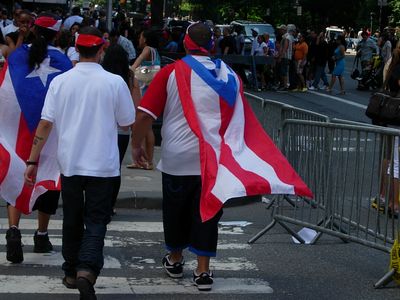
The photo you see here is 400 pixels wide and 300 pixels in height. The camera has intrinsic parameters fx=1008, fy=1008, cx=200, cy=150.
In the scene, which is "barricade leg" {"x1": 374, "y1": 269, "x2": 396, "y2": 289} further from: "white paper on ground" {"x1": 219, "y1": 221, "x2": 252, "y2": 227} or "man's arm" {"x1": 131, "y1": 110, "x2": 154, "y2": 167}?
"white paper on ground" {"x1": 219, "y1": 221, "x2": 252, "y2": 227}

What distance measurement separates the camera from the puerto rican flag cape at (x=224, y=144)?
264 inches

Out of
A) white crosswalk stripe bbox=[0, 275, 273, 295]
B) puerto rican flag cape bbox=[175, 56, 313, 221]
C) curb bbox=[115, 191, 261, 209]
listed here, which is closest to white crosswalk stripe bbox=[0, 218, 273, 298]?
white crosswalk stripe bbox=[0, 275, 273, 295]

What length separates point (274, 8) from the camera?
62500 mm

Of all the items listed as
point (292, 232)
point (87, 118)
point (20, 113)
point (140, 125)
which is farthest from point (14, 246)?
point (292, 232)

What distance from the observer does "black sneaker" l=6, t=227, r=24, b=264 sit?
7.39m

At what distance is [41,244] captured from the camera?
786cm

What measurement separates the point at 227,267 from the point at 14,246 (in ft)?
5.27

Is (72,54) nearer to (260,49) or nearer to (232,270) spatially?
(232,270)

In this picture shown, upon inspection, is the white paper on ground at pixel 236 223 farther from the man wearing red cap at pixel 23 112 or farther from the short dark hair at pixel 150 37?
the short dark hair at pixel 150 37

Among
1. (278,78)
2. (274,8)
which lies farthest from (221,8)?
(278,78)

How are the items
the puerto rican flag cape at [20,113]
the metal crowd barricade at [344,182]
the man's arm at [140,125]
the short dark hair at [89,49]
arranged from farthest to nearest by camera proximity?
1. the metal crowd barricade at [344,182]
2. the puerto rican flag cape at [20,113]
3. the man's arm at [140,125]
4. the short dark hair at [89,49]

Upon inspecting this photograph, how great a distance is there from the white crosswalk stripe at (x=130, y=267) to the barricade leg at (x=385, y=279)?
78cm

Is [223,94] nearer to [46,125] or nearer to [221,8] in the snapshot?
[46,125]

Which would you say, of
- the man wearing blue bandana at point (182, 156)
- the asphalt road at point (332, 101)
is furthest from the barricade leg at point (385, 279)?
the asphalt road at point (332, 101)
